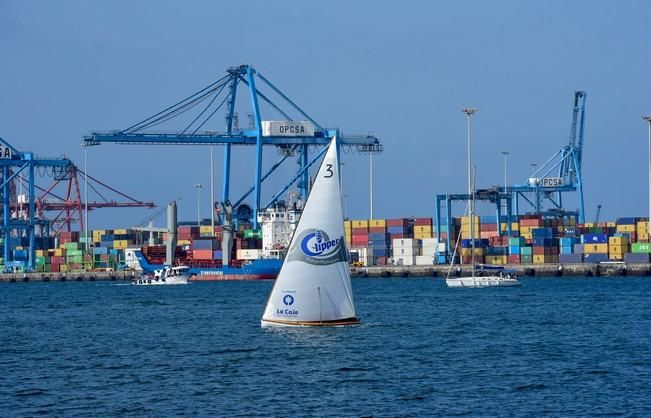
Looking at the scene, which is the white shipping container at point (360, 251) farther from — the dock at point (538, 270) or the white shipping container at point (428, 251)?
the dock at point (538, 270)

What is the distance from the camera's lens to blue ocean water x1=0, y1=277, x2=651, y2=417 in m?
28.1

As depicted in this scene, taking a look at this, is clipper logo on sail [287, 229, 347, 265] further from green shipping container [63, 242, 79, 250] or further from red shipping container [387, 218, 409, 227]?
green shipping container [63, 242, 79, 250]

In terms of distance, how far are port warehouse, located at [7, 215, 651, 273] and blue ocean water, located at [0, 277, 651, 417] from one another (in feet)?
165

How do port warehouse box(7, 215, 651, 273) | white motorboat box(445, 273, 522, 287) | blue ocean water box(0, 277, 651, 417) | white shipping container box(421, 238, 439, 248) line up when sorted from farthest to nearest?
white shipping container box(421, 238, 439, 248), port warehouse box(7, 215, 651, 273), white motorboat box(445, 273, 522, 287), blue ocean water box(0, 277, 651, 417)

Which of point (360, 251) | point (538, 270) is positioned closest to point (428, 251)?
point (360, 251)

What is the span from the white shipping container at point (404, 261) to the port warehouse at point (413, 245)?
9 cm

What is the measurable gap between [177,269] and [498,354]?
214 feet

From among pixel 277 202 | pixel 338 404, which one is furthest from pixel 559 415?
pixel 277 202

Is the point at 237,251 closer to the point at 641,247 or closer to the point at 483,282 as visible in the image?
the point at 483,282

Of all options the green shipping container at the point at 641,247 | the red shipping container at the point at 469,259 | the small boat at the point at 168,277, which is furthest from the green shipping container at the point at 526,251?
the small boat at the point at 168,277

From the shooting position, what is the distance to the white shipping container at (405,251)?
392ft

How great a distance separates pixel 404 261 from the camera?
119 meters

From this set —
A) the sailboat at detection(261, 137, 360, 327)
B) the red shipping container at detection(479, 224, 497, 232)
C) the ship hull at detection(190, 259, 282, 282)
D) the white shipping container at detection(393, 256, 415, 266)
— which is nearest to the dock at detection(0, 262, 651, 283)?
the white shipping container at detection(393, 256, 415, 266)

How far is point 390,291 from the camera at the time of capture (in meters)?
A: 78.9
